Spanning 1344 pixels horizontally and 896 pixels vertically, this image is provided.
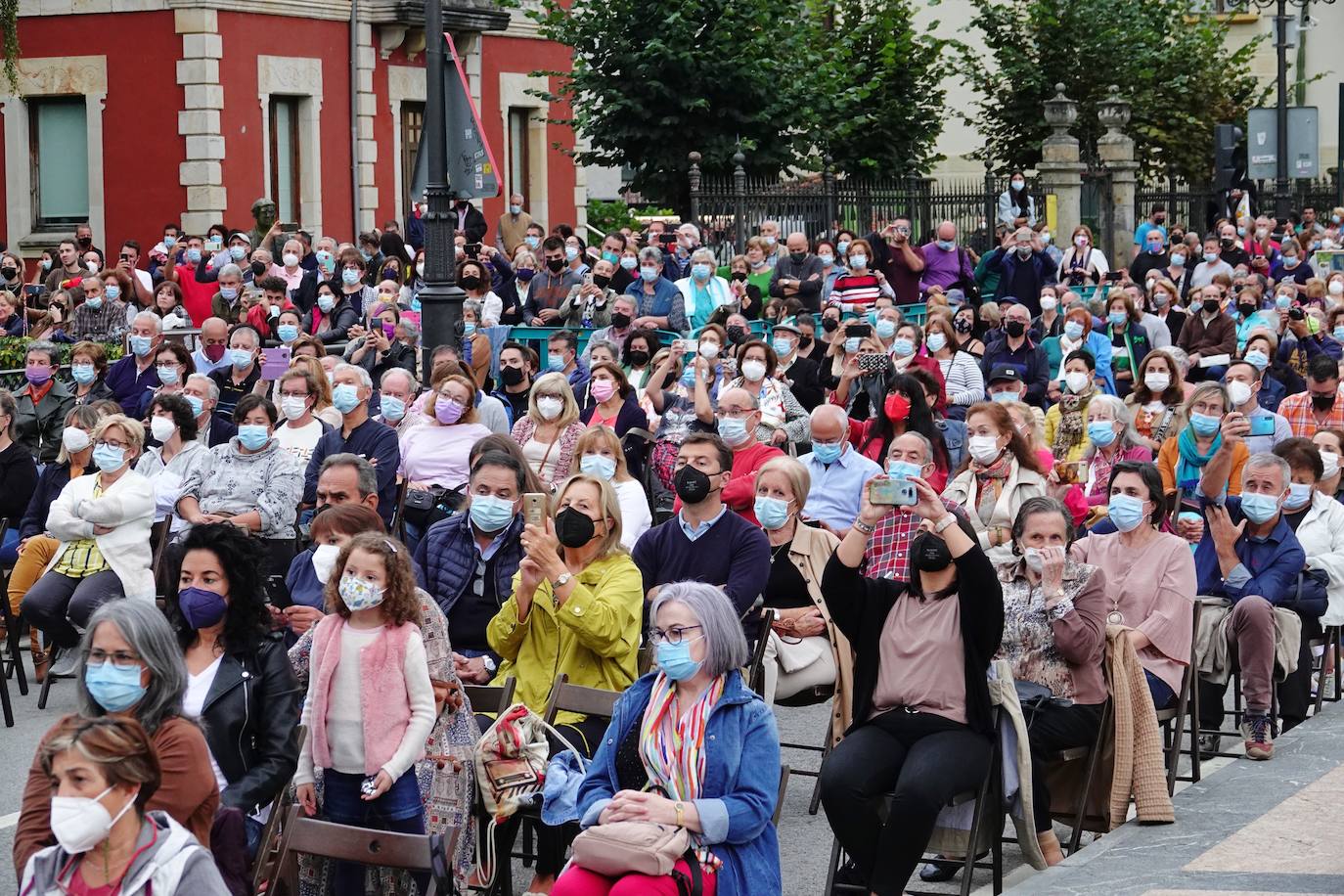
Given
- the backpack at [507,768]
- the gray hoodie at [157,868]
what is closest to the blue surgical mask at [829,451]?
the backpack at [507,768]

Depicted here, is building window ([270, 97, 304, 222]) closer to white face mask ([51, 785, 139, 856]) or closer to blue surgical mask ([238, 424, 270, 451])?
blue surgical mask ([238, 424, 270, 451])

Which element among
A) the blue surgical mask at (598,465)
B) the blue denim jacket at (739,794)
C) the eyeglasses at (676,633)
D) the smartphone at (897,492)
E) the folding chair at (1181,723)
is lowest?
the folding chair at (1181,723)

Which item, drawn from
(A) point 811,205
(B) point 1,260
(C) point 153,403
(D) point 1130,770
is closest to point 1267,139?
(A) point 811,205

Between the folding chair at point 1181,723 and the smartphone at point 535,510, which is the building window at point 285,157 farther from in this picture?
the smartphone at point 535,510

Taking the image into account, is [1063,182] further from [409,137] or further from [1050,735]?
[1050,735]

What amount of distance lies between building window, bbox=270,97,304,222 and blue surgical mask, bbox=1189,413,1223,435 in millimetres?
21710

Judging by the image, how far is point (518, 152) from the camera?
37.5 meters

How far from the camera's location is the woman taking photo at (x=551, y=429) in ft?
42.3

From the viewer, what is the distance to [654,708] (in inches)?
279

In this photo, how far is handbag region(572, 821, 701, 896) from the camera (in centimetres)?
668

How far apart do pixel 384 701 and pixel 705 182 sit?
834 inches

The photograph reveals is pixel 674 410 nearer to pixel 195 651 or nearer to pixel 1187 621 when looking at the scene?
pixel 1187 621

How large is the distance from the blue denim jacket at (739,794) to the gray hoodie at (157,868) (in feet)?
5.17

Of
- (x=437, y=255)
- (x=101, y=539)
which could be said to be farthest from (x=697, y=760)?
(x=437, y=255)
